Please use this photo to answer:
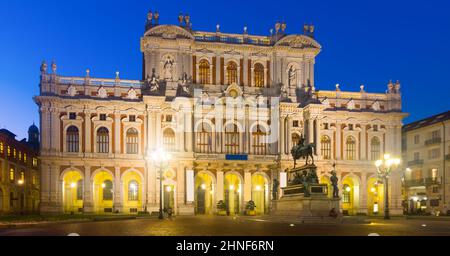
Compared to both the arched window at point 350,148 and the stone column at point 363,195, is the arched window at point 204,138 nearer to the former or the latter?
the arched window at point 350,148

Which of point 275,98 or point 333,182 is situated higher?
point 275,98

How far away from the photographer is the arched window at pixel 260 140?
73.8 m

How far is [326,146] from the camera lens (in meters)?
76.3

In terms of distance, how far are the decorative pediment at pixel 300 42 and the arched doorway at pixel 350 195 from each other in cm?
1946

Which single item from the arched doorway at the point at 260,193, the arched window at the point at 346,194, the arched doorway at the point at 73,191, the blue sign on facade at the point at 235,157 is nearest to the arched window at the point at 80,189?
the arched doorway at the point at 73,191

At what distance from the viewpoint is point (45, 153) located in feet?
225

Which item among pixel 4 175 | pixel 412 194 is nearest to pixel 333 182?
pixel 412 194

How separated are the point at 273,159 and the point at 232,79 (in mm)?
12716

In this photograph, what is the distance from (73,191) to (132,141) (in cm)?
1016

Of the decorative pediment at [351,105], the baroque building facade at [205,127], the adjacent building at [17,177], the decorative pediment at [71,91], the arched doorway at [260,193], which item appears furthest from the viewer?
the decorative pediment at [351,105]

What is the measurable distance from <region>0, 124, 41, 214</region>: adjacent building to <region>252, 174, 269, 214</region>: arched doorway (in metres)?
31.5
